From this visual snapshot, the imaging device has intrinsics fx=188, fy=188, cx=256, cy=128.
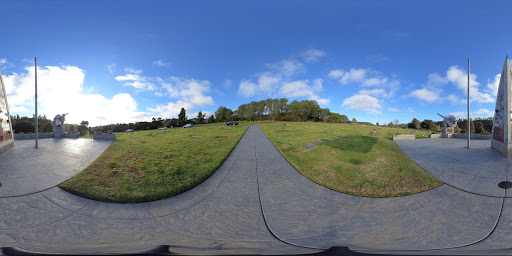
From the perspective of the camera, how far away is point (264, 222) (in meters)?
4.14

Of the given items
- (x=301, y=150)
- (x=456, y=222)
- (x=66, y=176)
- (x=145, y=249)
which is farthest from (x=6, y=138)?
(x=456, y=222)

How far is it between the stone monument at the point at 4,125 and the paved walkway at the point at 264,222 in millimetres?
6904

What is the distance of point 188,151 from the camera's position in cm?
981

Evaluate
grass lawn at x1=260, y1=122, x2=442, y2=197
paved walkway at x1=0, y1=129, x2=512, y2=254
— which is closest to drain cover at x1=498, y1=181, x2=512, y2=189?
paved walkway at x1=0, y1=129, x2=512, y2=254

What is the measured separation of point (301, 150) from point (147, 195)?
7.42m

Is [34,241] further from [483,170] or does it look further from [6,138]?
[483,170]

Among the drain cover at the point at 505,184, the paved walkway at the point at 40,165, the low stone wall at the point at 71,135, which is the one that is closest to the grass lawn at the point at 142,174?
the paved walkway at the point at 40,165

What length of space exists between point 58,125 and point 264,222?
16602 millimetres

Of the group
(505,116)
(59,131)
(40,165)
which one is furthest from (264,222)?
(59,131)

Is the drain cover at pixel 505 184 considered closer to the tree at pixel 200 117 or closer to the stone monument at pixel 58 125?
the stone monument at pixel 58 125

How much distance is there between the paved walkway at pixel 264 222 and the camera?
11.5ft

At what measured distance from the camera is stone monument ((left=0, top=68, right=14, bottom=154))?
9.01m

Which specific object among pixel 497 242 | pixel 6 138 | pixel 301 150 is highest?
pixel 6 138

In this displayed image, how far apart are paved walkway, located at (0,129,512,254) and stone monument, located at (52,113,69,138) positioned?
422 inches
